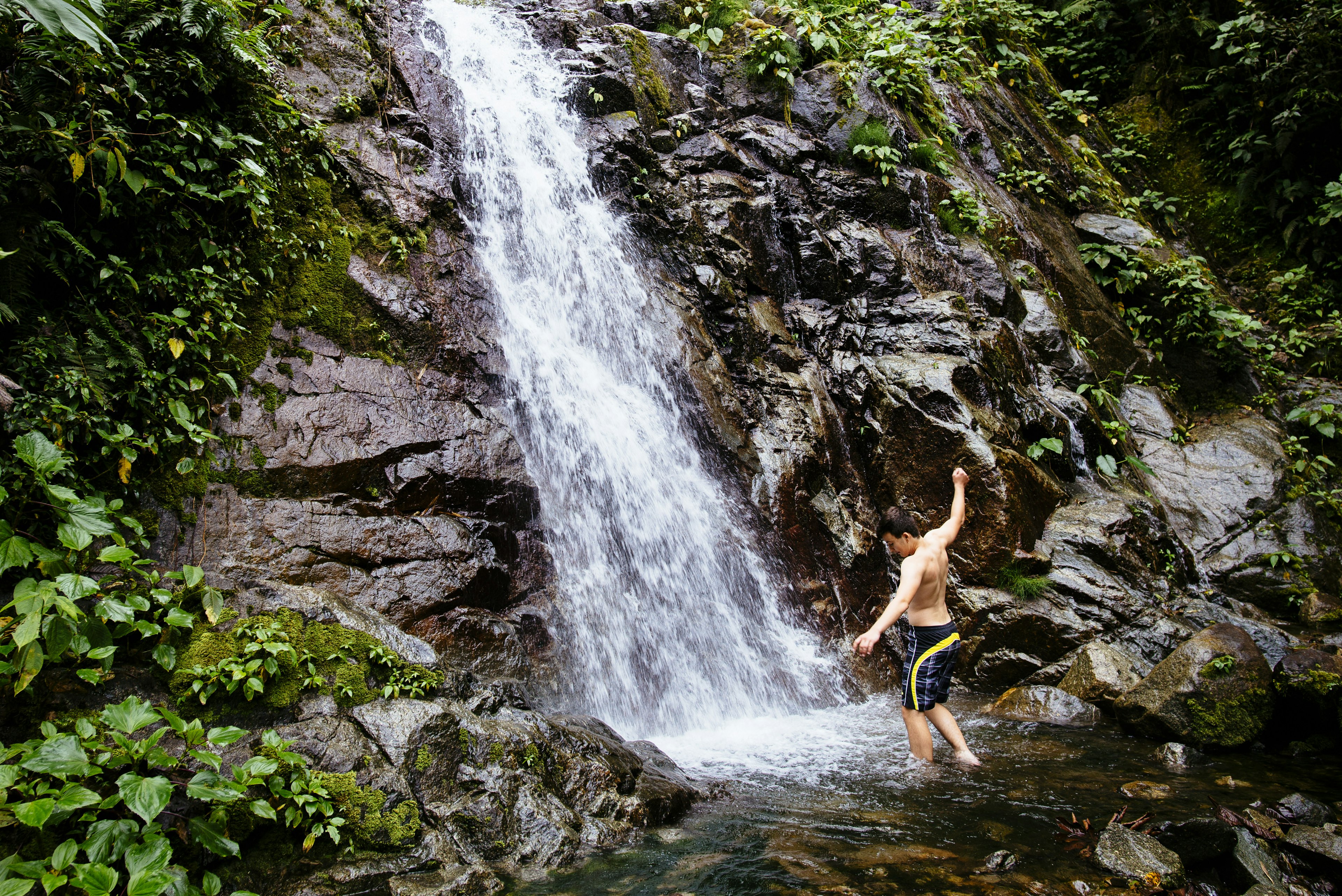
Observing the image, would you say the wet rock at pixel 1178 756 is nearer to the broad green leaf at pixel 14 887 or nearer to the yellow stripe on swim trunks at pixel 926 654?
the yellow stripe on swim trunks at pixel 926 654

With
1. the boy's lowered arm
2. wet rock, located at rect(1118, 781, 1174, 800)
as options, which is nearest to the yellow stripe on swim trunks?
the boy's lowered arm

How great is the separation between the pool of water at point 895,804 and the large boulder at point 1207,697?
0.62 feet

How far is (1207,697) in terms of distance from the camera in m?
6.13

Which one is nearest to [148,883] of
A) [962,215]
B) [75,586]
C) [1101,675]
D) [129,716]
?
[129,716]

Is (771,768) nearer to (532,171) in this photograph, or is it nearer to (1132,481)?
(1132,481)

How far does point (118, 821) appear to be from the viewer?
2891mm

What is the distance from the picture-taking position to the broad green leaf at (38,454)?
11.7 feet

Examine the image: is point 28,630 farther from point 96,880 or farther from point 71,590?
point 96,880

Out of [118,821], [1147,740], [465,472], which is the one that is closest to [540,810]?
[118,821]

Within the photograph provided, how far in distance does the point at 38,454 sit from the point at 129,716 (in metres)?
1.57

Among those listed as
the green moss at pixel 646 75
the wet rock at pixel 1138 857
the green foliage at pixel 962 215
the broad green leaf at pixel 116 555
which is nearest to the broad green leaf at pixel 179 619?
the broad green leaf at pixel 116 555

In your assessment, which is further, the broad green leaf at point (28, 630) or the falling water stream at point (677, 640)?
the falling water stream at point (677, 640)

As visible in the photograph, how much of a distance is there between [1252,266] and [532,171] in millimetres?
13898

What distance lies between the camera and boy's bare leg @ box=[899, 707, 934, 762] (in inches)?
212
